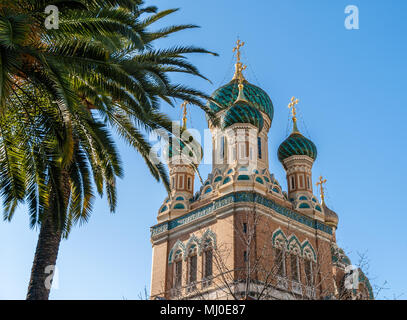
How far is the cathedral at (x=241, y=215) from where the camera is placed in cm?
2032

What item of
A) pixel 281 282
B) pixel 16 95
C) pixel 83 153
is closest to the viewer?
pixel 16 95

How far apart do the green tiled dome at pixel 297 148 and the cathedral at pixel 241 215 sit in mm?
46

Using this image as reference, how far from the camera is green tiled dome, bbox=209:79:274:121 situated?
25.9 metres

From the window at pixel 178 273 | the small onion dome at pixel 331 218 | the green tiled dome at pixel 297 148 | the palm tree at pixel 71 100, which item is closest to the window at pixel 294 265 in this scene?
the window at pixel 178 273

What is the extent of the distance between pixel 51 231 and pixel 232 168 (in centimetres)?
1397

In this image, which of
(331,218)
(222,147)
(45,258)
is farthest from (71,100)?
(331,218)

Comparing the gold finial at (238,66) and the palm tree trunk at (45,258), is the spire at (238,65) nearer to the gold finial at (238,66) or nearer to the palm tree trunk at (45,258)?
the gold finial at (238,66)


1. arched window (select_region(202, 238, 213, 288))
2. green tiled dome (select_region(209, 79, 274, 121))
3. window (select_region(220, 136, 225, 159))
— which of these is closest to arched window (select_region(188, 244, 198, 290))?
arched window (select_region(202, 238, 213, 288))

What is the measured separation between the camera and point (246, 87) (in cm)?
2653

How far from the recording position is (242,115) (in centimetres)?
2364

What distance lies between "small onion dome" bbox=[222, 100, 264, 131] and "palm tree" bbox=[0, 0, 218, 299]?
1353cm

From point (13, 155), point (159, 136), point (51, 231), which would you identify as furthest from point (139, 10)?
point (51, 231)

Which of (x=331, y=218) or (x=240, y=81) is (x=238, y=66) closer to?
(x=240, y=81)
